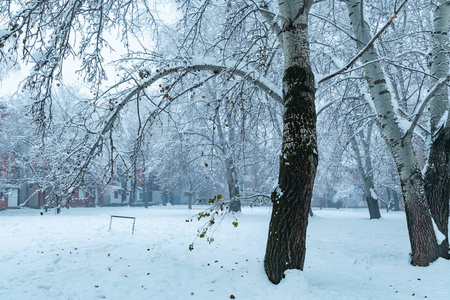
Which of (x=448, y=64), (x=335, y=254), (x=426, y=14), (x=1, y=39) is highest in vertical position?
(x=426, y=14)

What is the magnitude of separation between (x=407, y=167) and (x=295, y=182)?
9.50ft

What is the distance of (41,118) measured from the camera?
4.74 m

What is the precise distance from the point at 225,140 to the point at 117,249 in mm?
12435

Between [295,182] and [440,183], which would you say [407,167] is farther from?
[295,182]

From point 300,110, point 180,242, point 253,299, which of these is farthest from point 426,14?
point 180,242

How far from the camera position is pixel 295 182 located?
14.6 ft

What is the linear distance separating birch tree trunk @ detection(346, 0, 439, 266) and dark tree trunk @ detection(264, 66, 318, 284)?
2.20m

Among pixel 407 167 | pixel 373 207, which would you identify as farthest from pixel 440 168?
pixel 373 207

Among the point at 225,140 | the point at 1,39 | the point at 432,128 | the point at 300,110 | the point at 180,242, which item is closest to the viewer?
the point at 1,39

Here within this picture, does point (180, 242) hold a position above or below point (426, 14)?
below

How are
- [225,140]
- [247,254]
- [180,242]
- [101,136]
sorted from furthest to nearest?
[225,140] → [180,242] → [247,254] → [101,136]

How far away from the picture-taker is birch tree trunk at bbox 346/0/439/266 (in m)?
5.75

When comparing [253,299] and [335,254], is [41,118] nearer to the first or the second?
[253,299]

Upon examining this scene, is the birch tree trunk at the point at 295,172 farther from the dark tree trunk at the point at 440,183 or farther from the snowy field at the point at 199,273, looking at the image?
the dark tree trunk at the point at 440,183
